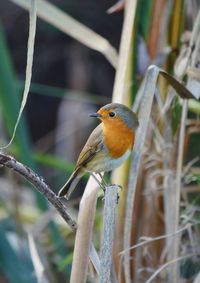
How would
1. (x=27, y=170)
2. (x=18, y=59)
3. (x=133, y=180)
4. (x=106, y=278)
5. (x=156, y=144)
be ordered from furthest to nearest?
(x=18, y=59)
(x=156, y=144)
(x=133, y=180)
(x=106, y=278)
(x=27, y=170)

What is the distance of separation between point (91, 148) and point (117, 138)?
0.29 ft

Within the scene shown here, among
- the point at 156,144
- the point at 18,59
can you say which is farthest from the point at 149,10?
the point at 18,59

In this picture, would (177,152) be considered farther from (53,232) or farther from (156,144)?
(53,232)

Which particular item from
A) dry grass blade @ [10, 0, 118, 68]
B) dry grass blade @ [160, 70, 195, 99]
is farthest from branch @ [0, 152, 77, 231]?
dry grass blade @ [10, 0, 118, 68]

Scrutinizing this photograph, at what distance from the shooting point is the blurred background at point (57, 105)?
2.50 m

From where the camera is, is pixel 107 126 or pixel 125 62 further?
pixel 107 126

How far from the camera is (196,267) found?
94.8 inches

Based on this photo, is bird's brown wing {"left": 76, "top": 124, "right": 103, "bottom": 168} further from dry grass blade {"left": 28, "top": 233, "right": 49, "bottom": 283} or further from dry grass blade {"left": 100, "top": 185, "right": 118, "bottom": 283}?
dry grass blade {"left": 100, "top": 185, "right": 118, "bottom": 283}

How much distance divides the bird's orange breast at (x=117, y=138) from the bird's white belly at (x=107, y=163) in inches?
0.6

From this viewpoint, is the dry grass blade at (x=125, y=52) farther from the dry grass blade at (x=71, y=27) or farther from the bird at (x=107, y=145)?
the dry grass blade at (x=71, y=27)

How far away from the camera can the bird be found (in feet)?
7.65

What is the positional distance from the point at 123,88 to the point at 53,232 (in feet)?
2.57

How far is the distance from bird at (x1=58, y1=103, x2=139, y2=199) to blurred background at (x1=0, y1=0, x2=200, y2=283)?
0.38 feet

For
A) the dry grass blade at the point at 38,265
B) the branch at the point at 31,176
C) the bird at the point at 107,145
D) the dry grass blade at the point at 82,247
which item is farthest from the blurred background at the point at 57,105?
the branch at the point at 31,176
